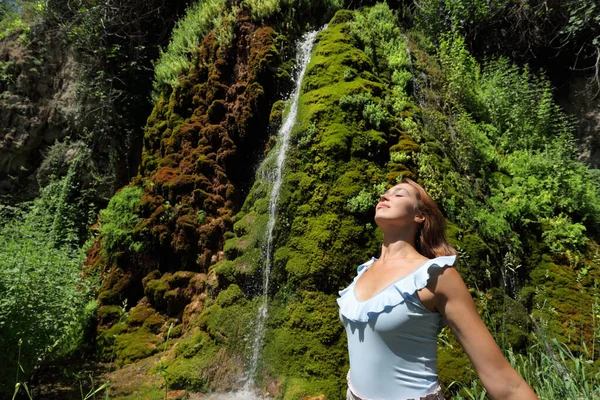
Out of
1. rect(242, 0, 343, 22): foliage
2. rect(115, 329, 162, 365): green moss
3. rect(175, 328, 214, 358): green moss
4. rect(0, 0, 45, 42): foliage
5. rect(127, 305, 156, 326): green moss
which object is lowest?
rect(115, 329, 162, 365): green moss

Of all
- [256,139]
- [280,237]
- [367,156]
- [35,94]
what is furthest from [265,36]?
[35,94]

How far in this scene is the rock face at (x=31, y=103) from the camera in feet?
36.3

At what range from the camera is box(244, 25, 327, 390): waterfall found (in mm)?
5066

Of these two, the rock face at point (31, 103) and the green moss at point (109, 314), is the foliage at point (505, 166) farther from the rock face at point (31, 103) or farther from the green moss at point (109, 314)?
the rock face at point (31, 103)

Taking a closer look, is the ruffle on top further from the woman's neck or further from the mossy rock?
the mossy rock

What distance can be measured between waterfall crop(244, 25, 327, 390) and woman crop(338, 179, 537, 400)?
352 centimetres

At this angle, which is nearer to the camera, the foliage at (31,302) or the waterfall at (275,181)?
the foliage at (31,302)

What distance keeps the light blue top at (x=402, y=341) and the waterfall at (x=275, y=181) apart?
365 cm

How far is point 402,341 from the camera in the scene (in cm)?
154

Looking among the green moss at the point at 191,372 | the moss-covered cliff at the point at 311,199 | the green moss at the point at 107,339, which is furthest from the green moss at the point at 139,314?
the green moss at the point at 191,372

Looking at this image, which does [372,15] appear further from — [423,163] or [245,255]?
[245,255]

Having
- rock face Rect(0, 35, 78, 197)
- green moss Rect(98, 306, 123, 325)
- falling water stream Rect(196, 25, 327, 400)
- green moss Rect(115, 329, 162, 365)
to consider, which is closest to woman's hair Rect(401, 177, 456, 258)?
falling water stream Rect(196, 25, 327, 400)

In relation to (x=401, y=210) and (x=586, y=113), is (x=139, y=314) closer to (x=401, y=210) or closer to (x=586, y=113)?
(x=401, y=210)

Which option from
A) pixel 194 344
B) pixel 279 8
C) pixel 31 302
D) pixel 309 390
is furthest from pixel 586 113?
pixel 31 302
